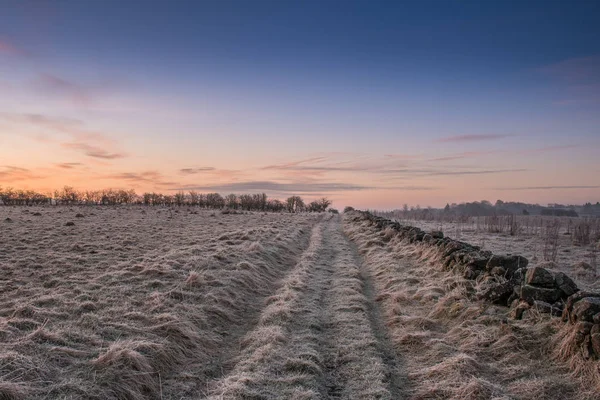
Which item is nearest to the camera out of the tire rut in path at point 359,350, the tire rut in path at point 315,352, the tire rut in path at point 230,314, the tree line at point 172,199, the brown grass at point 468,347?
the brown grass at point 468,347

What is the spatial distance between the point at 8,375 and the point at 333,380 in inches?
201

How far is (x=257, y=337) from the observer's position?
8.34 m

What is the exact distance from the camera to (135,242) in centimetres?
2138

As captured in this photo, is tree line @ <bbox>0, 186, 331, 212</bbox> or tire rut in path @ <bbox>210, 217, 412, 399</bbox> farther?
tree line @ <bbox>0, 186, 331, 212</bbox>

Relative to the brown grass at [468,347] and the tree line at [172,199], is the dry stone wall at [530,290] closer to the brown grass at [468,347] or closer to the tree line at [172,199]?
the brown grass at [468,347]

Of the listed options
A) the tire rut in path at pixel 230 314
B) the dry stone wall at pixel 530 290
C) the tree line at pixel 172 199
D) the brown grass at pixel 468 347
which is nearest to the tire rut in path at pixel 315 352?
the tire rut in path at pixel 230 314

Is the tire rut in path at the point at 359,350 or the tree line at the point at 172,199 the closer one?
the tire rut in path at the point at 359,350

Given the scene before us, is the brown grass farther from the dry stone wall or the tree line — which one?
the tree line

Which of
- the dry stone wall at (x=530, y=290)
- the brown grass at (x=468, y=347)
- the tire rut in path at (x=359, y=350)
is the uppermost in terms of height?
the dry stone wall at (x=530, y=290)

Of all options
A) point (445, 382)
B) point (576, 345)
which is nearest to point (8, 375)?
point (445, 382)

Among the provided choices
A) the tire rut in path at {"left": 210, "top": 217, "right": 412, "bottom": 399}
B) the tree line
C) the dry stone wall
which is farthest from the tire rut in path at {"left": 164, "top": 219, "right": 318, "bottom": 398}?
the tree line

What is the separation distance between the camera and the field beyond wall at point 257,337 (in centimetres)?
606

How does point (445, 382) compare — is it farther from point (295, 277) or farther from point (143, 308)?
point (295, 277)

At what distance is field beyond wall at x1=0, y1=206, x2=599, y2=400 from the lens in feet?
19.9
